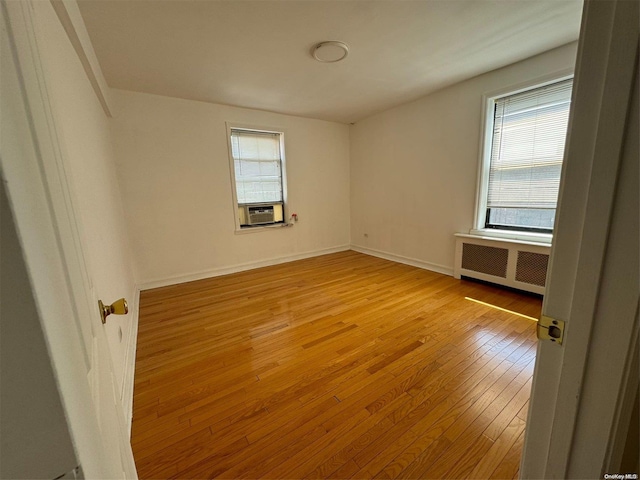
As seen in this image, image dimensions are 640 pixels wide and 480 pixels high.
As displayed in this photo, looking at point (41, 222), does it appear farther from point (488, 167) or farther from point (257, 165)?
point (257, 165)

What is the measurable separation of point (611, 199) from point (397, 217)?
407 cm

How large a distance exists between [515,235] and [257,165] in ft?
12.6

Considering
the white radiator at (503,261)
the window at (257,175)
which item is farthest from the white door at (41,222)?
the window at (257,175)

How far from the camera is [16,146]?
0.96ft

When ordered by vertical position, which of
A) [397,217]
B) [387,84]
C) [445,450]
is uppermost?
[387,84]

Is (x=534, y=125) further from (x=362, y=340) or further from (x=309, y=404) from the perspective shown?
(x=309, y=404)

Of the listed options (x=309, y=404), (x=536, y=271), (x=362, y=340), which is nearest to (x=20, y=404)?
(x=309, y=404)

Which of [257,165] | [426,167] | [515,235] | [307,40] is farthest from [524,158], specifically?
[257,165]

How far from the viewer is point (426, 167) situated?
382cm

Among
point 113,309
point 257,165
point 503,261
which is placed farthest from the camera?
point 257,165

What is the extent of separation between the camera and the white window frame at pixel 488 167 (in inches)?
110

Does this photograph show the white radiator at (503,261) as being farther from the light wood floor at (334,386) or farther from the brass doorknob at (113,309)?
the brass doorknob at (113,309)

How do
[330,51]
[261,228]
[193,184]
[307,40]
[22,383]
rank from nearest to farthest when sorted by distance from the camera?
[22,383]
[307,40]
[330,51]
[193,184]
[261,228]

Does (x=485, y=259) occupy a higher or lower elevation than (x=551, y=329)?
lower
